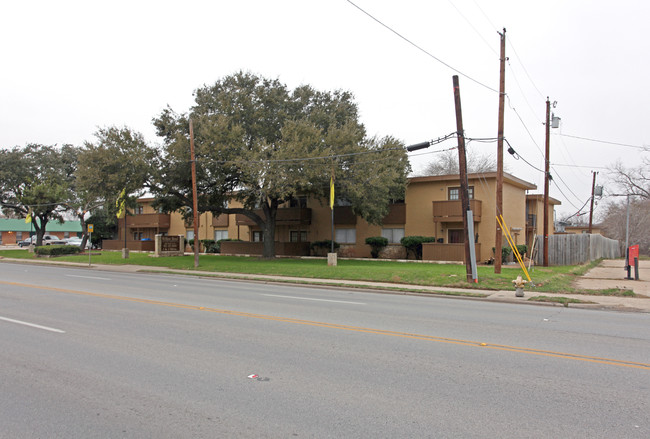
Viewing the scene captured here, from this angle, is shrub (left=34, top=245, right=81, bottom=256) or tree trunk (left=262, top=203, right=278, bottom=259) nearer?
tree trunk (left=262, top=203, right=278, bottom=259)

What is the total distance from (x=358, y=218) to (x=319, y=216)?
3.80m

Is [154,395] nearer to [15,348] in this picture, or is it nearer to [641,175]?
[15,348]

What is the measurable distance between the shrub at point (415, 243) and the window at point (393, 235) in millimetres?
1512

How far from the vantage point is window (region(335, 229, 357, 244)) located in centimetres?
3559

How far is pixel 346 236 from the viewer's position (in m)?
35.9

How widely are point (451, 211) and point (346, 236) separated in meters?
9.36

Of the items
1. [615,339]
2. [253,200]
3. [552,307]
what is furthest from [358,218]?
[615,339]

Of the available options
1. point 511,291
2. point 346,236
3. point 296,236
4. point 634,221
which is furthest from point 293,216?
point 634,221

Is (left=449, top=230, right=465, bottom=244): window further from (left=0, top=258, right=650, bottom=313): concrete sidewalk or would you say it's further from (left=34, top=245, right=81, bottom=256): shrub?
(left=34, top=245, right=81, bottom=256): shrub

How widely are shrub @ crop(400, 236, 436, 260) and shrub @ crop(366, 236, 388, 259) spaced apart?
165 centimetres

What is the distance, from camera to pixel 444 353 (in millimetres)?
6613

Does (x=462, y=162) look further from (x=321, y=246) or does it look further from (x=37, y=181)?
(x=37, y=181)

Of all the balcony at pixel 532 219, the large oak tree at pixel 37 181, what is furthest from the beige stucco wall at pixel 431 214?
the large oak tree at pixel 37 181

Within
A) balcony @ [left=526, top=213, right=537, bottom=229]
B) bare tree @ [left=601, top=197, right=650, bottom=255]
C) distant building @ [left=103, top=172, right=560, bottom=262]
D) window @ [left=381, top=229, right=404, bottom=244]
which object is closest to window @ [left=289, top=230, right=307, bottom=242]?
distant building @ [left=103, top=172, right=560, bottom=262]
